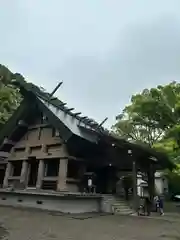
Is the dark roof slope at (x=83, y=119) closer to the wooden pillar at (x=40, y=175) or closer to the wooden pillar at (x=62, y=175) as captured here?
the wooden pillar at (x=62, y=175)

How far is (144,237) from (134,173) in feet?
24.9

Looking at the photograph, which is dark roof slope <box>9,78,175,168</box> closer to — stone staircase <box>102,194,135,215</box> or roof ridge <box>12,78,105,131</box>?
roof ridge <box>12,78,105,131</box>

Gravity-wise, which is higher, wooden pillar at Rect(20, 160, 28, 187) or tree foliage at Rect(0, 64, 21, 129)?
tree foliage at Rect(0, 64, 21, 129)

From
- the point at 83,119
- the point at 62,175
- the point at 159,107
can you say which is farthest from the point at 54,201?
the point at 159,107

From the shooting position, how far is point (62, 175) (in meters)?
13.6

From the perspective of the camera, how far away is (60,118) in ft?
46.7

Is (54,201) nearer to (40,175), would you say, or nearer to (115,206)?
(40,175)

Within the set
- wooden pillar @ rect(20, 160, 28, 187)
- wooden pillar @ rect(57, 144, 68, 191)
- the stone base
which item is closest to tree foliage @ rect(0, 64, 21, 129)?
wooden pillar @ rect(20, 160, 28, 187)

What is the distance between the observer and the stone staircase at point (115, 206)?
13281 millimetres

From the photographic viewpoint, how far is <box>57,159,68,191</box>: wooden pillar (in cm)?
1341

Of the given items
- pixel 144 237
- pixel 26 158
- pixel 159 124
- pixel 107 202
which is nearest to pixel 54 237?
pixel 144 237

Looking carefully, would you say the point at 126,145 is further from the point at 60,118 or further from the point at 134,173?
the point at 60,118

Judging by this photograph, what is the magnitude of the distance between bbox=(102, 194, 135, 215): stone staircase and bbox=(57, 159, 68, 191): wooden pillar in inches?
96.6

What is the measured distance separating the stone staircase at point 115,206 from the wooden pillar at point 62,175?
2.45 metres
